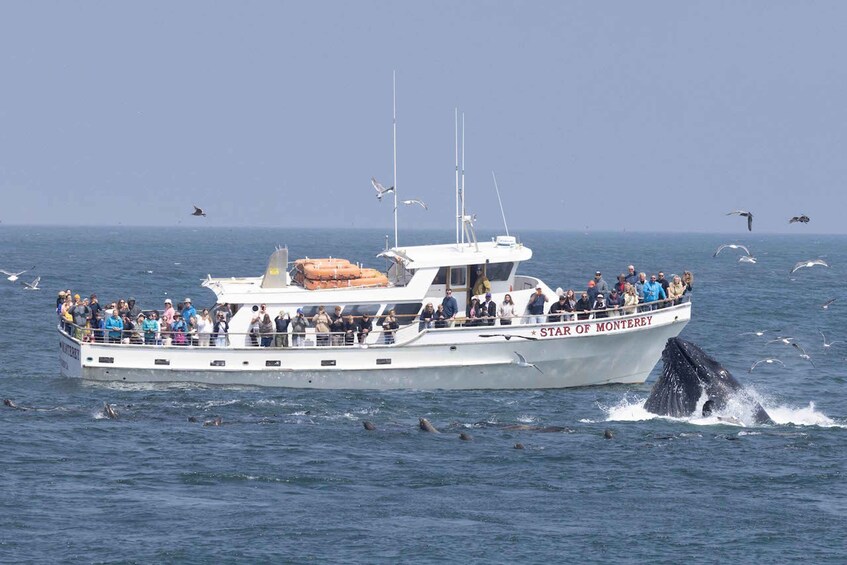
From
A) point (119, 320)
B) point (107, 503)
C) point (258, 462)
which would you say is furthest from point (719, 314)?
point (107, 503)

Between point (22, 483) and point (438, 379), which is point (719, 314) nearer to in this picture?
point (438, 379)

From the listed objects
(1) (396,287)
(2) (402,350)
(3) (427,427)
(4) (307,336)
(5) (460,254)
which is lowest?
(3) (427,427)

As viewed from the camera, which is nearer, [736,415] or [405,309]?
[736,415]

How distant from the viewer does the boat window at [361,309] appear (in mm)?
42625

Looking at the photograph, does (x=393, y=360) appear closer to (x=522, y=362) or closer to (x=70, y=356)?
(x=522, y=362)

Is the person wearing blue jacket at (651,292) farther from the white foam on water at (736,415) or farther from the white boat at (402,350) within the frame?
the white foam on water at (736,415)

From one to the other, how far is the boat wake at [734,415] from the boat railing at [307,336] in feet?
10.8

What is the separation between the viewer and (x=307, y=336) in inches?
1644

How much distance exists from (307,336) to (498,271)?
22.2 ft

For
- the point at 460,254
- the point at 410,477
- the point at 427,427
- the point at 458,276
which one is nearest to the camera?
the point at 410,477

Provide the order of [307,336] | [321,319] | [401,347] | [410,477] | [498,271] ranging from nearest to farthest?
[410,477] → [401,347] → [321,319] → [307,336] → [498,271]

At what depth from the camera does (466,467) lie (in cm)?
3172

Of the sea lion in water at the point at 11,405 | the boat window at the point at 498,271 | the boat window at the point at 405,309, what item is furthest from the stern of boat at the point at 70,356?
the boat window at the point at 498,271

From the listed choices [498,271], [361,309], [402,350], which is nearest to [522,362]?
[498,271]
